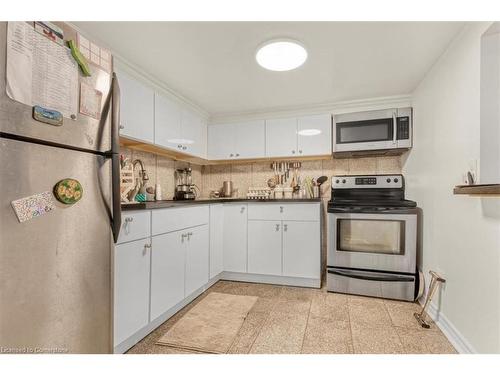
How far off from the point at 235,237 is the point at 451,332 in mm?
2026

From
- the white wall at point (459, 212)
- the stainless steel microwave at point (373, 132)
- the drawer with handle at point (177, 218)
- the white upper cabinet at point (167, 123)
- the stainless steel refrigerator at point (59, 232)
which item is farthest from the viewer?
the stainless steel microwave at point (373, 132)

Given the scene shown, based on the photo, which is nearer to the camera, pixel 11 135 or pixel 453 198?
pixel 11 135

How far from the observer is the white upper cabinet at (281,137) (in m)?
3.08

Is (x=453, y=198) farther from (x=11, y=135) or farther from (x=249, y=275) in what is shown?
(x=11, y=135)

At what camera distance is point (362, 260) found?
2.54 meters

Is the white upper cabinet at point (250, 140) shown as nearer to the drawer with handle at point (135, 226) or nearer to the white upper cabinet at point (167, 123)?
the white upper cabinet at point (167, 123)

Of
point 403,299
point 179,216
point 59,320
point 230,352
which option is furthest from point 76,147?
point 403,299

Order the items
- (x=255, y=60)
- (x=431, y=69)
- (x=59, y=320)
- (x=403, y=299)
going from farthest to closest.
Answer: (x=403, y=299)
(x=431, y=69)
(x=255, y=60)
(x=59, y=320)

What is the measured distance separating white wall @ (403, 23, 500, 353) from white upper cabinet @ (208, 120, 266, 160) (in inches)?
67.9

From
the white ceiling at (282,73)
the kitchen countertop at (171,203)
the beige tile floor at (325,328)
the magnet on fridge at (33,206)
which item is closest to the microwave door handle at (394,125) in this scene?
the white ceiling at (282,73)

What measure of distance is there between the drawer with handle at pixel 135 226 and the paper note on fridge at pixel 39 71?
2.54 feet

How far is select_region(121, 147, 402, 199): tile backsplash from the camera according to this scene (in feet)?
9.31

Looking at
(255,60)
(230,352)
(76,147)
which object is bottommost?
(230,352)

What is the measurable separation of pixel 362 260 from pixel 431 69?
1826 mm
